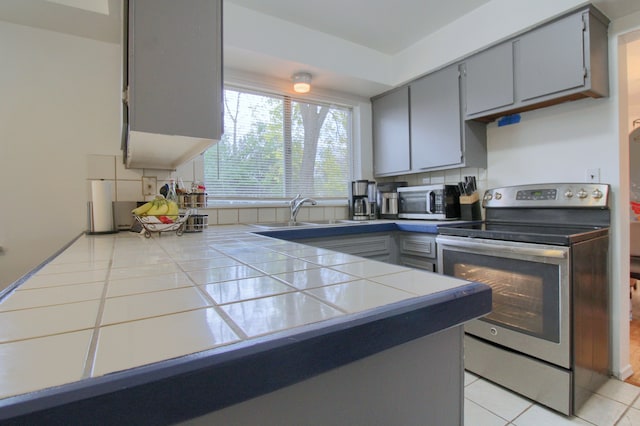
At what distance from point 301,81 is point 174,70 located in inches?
61.3

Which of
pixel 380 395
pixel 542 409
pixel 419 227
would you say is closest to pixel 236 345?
pixel 380 395

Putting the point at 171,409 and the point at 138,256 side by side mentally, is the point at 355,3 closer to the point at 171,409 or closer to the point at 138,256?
the point at 138,256

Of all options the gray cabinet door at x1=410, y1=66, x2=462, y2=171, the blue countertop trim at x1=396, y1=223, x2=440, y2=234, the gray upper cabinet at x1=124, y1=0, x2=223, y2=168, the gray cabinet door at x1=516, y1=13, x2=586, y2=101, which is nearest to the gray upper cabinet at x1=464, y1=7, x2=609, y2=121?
the gray cabinet door at x1=516, y1=13, x2=586, y2=101

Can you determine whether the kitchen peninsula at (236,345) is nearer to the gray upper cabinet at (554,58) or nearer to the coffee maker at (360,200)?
the gray upper cabinet at (554,58)

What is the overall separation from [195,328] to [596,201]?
88.7 inches

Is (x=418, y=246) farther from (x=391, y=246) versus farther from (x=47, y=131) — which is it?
(x=47, y=131)

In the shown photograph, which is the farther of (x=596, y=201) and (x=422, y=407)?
(x=596, y=201)

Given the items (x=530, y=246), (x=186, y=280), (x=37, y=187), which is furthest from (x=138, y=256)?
(x=530, y=246)

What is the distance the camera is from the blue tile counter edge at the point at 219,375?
0.25 m

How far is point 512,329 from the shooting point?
1.74 meters

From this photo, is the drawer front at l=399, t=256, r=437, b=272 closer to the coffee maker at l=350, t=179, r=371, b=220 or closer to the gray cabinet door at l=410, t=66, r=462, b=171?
the coffee maker at l=350, t=179, r=371, b=220

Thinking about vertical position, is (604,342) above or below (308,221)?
below

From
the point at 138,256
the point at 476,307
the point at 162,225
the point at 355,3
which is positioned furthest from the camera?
the point at 355,3

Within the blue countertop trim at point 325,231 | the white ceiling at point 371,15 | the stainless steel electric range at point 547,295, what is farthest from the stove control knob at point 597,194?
the white ceiling at point 371,15
